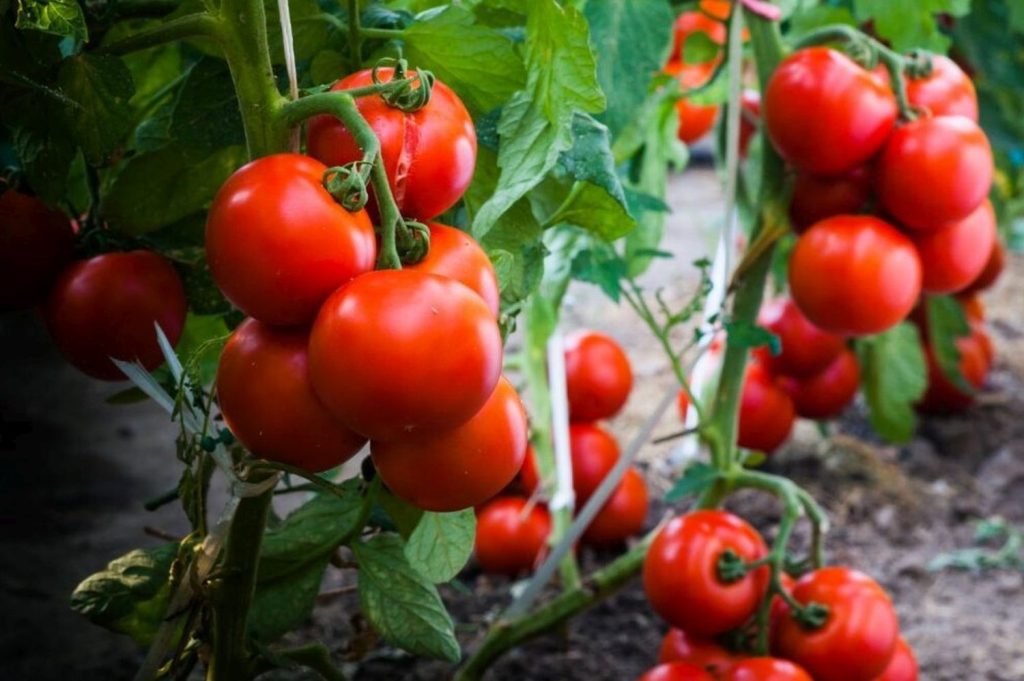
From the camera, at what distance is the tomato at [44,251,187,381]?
2.38 ft

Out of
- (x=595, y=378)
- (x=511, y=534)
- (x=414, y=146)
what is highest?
(x=414, y=146)

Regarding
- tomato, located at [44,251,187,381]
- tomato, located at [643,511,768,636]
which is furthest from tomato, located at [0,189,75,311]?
tomato, located at [643,511,768,636]

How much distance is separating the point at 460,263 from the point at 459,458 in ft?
0.32

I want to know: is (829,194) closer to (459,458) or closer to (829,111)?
(829,111)

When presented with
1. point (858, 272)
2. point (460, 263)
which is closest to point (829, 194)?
point (858, 272)

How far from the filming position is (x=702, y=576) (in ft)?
3.45

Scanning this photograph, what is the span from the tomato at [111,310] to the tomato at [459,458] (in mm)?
212

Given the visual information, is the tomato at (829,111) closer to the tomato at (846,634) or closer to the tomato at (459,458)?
the tomato at (846,634)

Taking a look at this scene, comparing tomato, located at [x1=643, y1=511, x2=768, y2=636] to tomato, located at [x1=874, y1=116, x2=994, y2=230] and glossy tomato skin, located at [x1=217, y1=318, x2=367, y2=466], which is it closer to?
tomato, located at [x1=874, y1=116, x2=994, y2=230]

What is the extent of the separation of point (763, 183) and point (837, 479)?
795mm

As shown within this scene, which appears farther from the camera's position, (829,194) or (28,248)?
(829,194)

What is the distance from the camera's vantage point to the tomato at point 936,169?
3.48 feet

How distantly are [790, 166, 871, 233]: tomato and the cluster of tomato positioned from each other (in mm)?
319

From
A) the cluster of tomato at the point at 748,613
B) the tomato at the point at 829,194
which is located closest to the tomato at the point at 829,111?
the tomato at the point at 829,194
